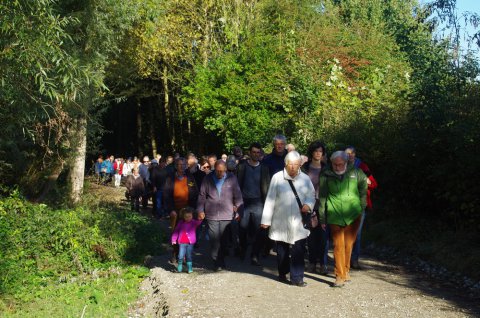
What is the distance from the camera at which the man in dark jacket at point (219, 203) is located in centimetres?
1007

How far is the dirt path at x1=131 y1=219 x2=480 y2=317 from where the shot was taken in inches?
305

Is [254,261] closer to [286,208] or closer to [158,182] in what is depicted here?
[286,208]

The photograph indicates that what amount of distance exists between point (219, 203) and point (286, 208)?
1644 millimetres

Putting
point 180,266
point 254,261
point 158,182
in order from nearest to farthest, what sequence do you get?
Result: point 180,266, point 254,261, point 158,182

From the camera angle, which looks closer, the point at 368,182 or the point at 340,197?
the point at 340,197

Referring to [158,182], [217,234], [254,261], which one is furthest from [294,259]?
[158,182]

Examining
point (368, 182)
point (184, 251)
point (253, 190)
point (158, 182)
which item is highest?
point (158, 182)

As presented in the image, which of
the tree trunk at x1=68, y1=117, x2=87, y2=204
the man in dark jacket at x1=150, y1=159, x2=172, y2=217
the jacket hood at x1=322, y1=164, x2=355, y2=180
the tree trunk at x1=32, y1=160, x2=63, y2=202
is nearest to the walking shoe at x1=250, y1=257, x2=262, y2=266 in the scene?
the jacket hood at x1=322, y1=164, x2=355, y2=180

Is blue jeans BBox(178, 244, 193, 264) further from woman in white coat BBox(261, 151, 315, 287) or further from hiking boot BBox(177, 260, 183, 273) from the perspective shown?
woman in white coat BBox(261, 151, 315, 287)

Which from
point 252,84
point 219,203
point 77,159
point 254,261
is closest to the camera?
point 219,203

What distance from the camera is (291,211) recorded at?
8.72 meters

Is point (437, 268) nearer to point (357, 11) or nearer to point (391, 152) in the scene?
point (391, 152)

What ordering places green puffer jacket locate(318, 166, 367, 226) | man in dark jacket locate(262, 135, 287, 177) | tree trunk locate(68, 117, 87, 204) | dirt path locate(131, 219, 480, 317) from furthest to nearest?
1. tree trunk locate(68, 117, 87, 204)
2. man in dark jacket locate(262, 135, 287, 177)
3. green puffer jacket locate(318, 166, 367, 226)
4. dirt path locate(131, 219, 480, 317)

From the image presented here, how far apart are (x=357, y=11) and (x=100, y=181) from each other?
20.4 meters
